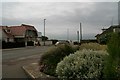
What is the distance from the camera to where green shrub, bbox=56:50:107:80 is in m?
8.52

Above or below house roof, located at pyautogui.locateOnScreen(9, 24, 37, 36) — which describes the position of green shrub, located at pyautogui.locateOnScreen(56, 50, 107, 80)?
below

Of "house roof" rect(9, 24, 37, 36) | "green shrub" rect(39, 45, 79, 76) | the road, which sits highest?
"house roof" rect(9, 24, 37, 36)

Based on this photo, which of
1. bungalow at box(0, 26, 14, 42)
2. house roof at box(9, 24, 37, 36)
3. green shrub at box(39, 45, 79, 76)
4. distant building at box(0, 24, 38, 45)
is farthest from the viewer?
house roof at box(9, 24, 37, 36)

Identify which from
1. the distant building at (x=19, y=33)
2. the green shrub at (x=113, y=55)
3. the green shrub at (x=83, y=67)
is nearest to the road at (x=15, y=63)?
the green shrub at (x=83, y=67)

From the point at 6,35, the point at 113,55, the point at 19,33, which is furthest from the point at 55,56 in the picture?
the point at 19,33

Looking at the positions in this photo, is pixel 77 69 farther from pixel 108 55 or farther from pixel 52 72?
pixel 52 72

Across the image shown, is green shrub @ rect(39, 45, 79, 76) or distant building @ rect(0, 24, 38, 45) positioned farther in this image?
distant building @ rect(0, 24, 38, 45)

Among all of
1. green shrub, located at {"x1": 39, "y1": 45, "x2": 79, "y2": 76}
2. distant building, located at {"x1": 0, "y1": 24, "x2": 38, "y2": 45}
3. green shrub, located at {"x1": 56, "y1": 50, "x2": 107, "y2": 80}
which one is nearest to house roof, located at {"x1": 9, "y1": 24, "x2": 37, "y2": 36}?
distant building, located at {"x1": 0, "y1": 24, "x2": 38, "y2": 45}

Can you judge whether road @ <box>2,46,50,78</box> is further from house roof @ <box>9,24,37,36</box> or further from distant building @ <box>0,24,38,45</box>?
house roof @ <box>9,24,37,36</box>

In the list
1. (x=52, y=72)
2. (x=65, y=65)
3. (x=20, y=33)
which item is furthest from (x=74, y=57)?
(x=20, y=33)

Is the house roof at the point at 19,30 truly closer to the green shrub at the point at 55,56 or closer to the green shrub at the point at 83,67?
the green shrub at the point at 55,56

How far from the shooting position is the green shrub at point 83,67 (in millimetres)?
8523

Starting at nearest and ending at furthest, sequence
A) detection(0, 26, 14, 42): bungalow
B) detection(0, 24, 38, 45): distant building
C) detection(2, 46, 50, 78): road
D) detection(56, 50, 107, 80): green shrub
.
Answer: detection(56, 50, 107, 80): green shrub, detection(2, 46, 50, 78): road, detection(0, 26, 14, 42): bungalow, detection(0, 24, 38, 45): distant building

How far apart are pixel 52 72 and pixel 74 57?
9.14 ft
